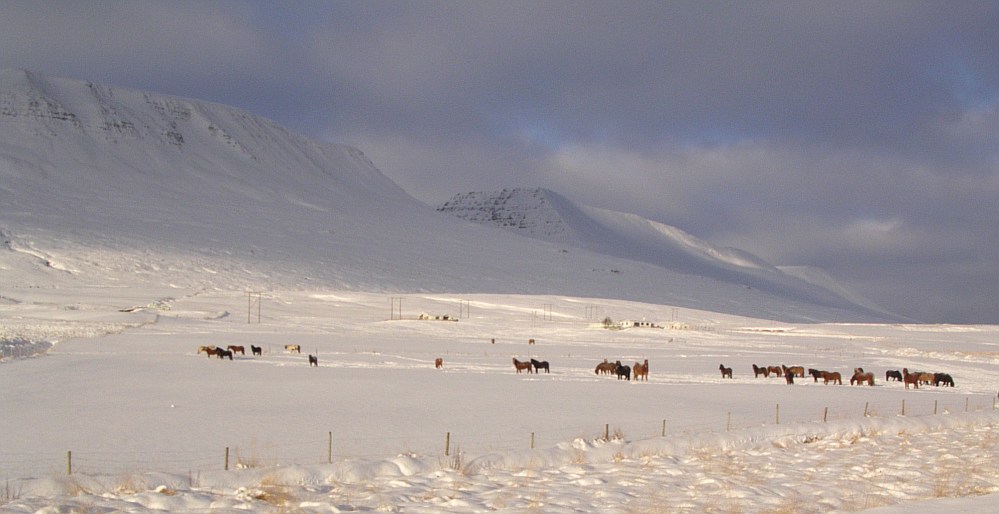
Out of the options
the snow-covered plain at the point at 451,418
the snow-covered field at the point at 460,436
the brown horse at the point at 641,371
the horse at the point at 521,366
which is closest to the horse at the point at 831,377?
the snow-covered field at the point at 460,436

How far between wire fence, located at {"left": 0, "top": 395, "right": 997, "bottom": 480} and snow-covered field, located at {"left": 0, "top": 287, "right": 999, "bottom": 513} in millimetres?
60

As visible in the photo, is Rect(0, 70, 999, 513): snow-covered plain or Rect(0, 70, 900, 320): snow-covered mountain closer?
Rect(0, 70, 999, 513): snow-covered plain

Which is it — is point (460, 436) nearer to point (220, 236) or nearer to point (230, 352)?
point (230, 352)

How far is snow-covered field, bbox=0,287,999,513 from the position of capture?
10648mm

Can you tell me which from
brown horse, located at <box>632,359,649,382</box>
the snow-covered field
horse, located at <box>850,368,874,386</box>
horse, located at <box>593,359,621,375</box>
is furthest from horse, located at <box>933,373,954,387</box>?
horse, located at <box>593,359,621,375</box>

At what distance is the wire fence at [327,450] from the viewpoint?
40.3 feet

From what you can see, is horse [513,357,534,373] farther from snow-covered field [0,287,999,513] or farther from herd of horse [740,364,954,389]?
herd of horse [740,364,954,389]

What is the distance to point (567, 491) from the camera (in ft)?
36.8

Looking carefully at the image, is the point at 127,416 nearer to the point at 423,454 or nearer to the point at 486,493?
the point at 423,454

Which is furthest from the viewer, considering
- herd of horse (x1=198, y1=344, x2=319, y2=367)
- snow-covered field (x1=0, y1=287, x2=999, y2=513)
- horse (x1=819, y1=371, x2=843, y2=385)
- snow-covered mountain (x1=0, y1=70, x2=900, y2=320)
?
snow-covered mountain (x1=0, y1=70, x2=900, y2=320)

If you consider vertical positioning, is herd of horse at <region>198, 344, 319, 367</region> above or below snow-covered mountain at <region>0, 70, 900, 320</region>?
below

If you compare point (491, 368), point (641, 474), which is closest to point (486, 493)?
point (641, 474)

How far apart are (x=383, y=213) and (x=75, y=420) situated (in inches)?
6845

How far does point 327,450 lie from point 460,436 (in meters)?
2.83
